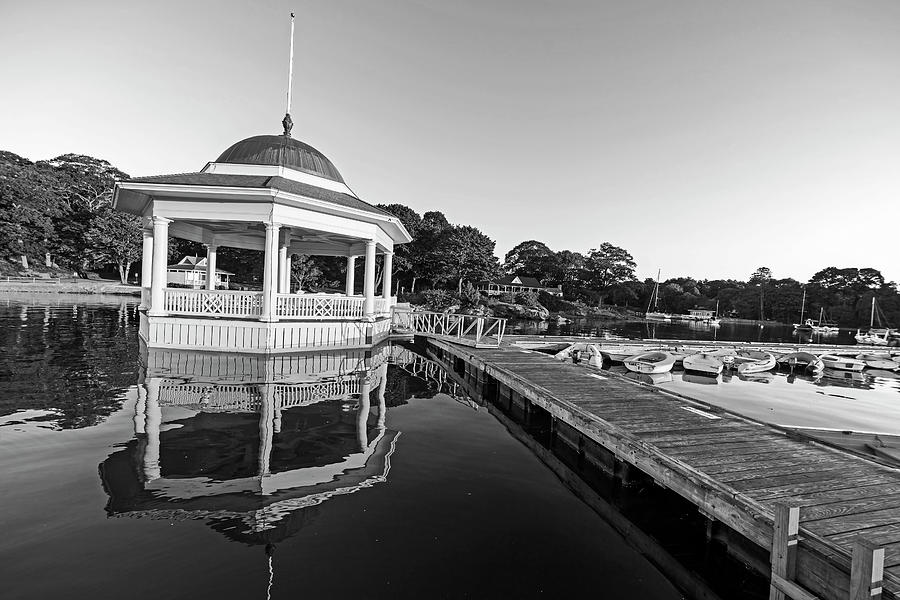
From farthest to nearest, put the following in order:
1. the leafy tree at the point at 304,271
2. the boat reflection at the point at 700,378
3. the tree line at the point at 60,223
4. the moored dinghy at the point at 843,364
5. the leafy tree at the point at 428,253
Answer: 1. the leafy tree at the point at 428,253
2. the leafy tree at the point at 304,271
3. the tree line at the point at 60,223
4. the moored dinghy at the point at 843,364
5. the boat reflection at the point at 700,378

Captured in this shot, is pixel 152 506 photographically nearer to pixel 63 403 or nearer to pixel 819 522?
pixel 63 403

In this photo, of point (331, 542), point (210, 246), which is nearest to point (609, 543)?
point (331, 542)

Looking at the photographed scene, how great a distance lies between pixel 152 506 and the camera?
15.5 ft

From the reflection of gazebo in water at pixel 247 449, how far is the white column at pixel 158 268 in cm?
353

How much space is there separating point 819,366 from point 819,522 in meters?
24.3

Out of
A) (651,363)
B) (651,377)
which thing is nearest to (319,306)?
(651,377)

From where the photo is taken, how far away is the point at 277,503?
4879 millimetres

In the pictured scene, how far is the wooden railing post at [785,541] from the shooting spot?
10.7 feet

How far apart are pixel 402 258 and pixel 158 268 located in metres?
44.1

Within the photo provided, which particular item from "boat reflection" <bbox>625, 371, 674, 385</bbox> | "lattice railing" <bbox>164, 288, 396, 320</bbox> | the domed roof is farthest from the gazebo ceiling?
"boat reflection" <bbox>625, 371, 674, 385</bbox>

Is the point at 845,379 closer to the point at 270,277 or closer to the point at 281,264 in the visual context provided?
the point at 270,277

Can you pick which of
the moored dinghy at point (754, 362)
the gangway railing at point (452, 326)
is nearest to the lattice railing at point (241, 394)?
the gangway railing at point (452, 326)

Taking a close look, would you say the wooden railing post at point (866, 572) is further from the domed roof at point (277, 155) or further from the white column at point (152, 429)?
the domed roof at point (277, 155)

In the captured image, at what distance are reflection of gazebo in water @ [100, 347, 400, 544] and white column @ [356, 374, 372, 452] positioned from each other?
0.02m
